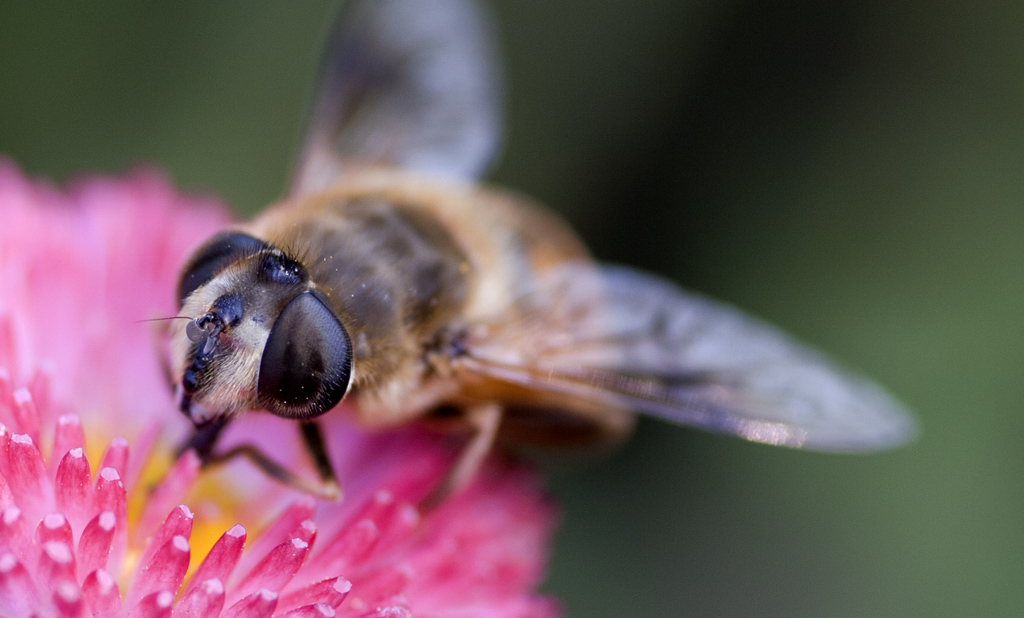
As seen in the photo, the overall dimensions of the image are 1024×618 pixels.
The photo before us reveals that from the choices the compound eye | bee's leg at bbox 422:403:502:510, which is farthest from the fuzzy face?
bee's leg at bbox 422:403:502:510

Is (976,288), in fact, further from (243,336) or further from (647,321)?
(243,336)

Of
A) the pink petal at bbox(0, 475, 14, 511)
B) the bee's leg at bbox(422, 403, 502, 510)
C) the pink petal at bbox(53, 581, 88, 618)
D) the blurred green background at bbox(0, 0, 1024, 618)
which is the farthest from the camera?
the blurred green background at bbox(0, 0, 1024, 618)

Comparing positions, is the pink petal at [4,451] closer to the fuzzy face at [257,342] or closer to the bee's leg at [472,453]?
the fuzzy face at [257,342]

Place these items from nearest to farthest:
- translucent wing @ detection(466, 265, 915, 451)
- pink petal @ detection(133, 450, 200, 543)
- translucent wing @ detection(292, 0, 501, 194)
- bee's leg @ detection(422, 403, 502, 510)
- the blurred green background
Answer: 1. pink petal @ detection(133, 450, 200, 543)
2. translucent wing @ detection(466, 265, 915, 451)
3. bee's leg @ detection(422, 403, 502, 510)
4. translucent wing @ detection(292, 0, 501, 194)
5. the blurred green background

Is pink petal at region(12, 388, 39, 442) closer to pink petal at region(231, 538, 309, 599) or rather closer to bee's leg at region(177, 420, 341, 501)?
bee's leg at region(177, 420, 341, 501)

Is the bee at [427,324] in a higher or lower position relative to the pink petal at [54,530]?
higher

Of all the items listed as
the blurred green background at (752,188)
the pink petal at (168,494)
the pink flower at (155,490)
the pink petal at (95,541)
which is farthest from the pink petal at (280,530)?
the blurred green background at (752,188)

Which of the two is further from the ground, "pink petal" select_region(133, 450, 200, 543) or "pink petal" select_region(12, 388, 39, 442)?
"pink petal" select_region(12, 388, 39, 442)

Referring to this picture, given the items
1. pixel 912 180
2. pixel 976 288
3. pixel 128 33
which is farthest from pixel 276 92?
pixel 976 288
